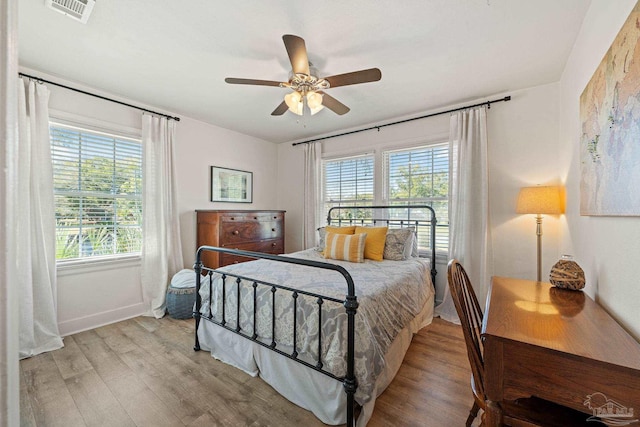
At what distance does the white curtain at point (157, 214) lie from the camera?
3.08 meters

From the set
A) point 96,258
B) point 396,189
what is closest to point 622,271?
point 396,189

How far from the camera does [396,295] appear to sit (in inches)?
80.1

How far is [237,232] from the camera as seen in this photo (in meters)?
3.54

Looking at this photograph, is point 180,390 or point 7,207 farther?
point 180,390

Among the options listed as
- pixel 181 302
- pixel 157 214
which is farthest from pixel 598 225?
pixel 157 214

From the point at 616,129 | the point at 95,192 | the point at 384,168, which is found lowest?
the point at 95,192

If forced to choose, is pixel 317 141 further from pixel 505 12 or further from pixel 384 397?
pixel 384 397

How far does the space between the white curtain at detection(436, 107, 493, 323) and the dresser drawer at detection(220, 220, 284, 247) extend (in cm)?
248

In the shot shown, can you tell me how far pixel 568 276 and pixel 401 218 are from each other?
214cm

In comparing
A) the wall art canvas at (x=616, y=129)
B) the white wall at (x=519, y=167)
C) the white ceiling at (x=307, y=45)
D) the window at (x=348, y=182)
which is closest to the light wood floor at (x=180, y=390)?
the white wall at (x=519, y=167)

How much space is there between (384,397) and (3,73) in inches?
87.1

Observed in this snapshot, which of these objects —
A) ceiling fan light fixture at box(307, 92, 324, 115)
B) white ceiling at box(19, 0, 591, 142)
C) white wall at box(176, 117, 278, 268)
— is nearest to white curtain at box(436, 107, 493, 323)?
white ceiling at box(19, 0, 591, 142)

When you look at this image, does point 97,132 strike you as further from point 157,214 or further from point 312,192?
→ point 312,192

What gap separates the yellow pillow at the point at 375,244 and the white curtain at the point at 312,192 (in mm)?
1412
